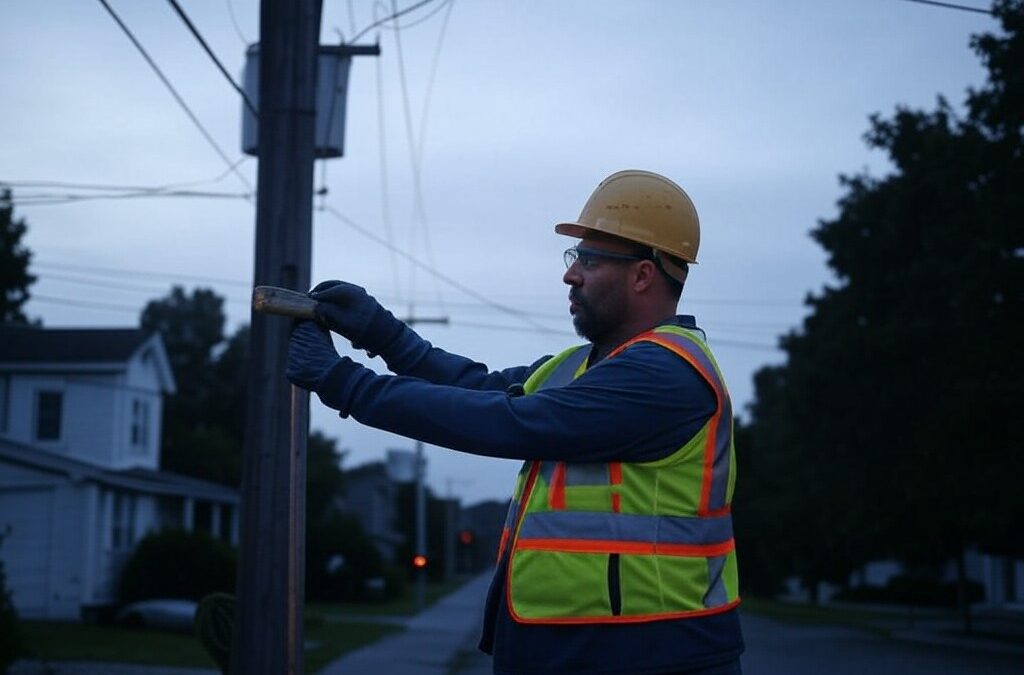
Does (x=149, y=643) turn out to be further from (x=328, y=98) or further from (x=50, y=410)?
(x=328, y=98)

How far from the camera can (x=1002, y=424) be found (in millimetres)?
24906

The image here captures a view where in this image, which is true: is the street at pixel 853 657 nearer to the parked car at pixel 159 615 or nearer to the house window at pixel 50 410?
the parked car at pixel 159 615

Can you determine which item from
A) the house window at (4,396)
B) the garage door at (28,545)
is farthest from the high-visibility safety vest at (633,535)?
the house window at (4,396)

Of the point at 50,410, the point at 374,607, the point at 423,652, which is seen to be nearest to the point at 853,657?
the point at 423,652

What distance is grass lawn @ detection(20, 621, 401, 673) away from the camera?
22344 mm

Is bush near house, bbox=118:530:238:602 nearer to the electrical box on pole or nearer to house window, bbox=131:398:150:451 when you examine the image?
house window, bbox=131:398:150:451

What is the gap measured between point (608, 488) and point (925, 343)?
28.8 m

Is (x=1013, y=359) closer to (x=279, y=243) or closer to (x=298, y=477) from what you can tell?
(x=279, y=243)

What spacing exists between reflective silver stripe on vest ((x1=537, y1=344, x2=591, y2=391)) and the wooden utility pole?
534 cm

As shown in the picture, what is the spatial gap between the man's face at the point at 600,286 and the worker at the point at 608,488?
1 cm

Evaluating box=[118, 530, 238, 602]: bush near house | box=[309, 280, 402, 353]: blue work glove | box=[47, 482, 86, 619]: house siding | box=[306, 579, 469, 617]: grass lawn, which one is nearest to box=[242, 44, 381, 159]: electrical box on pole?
box=[309, 280, 402, 353]: blue work glove

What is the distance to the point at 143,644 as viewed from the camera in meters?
26.2

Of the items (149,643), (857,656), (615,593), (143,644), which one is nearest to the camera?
(615,593)

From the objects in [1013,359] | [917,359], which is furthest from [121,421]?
[1013,359]
